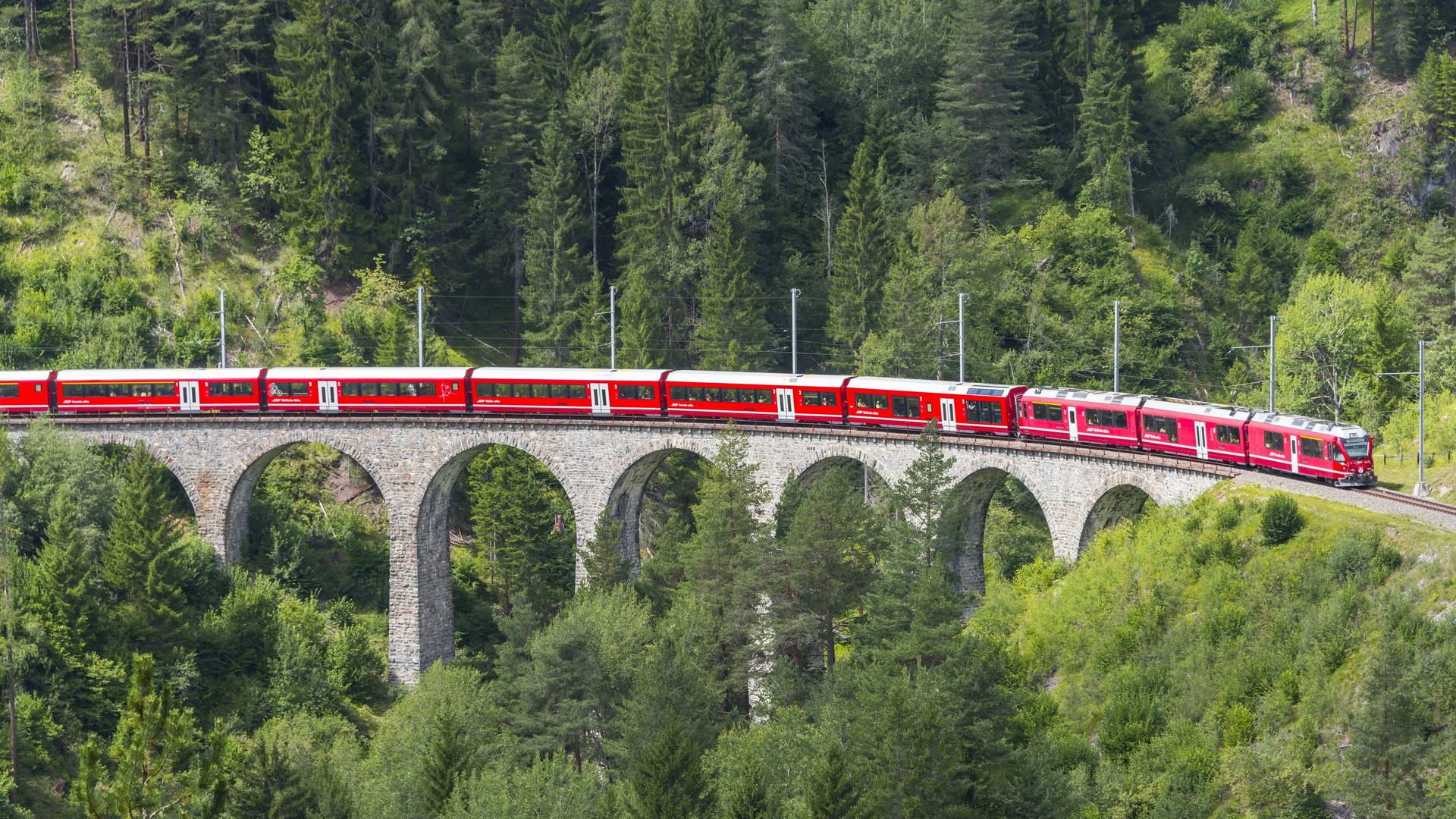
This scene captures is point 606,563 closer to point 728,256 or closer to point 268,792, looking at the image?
point 268,792

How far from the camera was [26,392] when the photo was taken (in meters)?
84.2

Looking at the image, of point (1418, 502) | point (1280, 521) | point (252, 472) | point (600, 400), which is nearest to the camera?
point (1280, 521)

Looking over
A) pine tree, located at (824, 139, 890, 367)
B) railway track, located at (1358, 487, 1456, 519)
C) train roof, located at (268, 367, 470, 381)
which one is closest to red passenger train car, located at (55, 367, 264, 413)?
train roof, located at (268, 367, 470, 381)

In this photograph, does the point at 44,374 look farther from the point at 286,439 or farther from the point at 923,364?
the point at 923,364

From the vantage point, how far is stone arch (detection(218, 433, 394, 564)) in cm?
8256

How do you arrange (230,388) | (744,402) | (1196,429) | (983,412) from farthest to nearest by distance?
(230,388)
(744,402)
(983,412)
(1196,429)

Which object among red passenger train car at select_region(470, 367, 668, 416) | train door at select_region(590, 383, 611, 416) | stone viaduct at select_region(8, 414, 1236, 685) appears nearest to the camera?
stone viaduct at select_region(8, 414, 1236, 685)

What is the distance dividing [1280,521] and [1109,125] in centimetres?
5339

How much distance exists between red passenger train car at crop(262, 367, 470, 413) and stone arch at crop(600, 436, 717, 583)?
26.4 ft

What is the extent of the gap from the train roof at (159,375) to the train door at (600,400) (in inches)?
605

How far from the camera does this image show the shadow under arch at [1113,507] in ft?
229

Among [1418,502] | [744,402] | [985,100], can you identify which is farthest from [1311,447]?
[985,100]

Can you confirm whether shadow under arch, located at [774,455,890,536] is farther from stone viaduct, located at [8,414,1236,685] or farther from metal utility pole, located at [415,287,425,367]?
metal utility pole, located at [415,287,425,367]

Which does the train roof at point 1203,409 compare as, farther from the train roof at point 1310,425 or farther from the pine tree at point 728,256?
the pine tree at point 728,256
